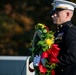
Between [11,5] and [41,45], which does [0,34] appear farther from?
[41,45]

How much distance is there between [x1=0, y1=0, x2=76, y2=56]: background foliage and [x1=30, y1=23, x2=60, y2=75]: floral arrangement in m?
15.9

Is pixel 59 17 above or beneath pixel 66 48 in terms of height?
above

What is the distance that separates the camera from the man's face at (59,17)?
6.84 metres

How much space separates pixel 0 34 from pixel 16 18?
6.10ft

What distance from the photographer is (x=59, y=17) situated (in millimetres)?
6844

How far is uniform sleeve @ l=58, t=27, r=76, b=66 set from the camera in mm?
6562

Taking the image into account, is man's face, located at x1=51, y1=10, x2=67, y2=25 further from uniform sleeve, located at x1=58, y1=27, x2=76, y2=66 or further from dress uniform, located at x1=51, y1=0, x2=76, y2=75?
uniform sleeve, located at x1=58, y1=27, x2=76, y2=66

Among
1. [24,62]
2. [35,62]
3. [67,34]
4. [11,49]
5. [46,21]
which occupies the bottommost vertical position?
[11,49]

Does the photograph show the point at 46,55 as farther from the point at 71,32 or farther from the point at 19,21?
the point at 19,21

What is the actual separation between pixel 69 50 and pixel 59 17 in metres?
0.47

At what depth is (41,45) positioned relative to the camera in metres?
7.02

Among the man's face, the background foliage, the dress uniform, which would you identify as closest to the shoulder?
the dress uniform

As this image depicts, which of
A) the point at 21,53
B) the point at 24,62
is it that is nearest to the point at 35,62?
the point at 24,62

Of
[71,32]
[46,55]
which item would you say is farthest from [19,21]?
[71,32]
